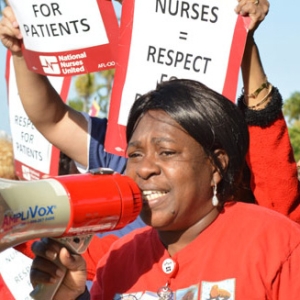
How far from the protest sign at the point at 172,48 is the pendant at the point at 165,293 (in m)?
1.04

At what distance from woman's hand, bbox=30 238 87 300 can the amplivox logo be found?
8.8 inches

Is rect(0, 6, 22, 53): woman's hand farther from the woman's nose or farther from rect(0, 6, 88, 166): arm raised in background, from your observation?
the woman's nose

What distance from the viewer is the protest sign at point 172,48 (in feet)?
12.3

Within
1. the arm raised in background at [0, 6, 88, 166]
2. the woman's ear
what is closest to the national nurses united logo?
the arm raised in background at [0, 6, 88, 166]

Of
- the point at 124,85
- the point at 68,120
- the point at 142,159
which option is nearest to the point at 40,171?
the point at 68,120

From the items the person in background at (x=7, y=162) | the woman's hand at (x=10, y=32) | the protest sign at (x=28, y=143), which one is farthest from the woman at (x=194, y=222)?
the person in background at (x=7, y=162)

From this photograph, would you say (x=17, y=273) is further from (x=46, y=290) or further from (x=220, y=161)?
(x=220, y=161)

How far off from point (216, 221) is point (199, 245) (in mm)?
94

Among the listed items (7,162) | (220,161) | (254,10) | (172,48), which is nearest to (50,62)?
(172,48)

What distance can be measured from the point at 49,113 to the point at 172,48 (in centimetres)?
92

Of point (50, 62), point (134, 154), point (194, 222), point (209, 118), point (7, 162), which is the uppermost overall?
point (209, 118)

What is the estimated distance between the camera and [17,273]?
4.58m

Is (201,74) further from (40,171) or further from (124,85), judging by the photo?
(40,171)

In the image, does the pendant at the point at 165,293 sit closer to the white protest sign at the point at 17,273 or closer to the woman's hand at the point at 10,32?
the white protest sign at the point at 17,273
